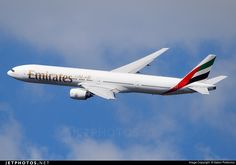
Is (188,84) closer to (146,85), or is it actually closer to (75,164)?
(146,85)

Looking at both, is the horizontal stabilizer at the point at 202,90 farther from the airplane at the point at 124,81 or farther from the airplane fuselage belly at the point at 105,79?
the airplane fuselage belly at the point at 105,79

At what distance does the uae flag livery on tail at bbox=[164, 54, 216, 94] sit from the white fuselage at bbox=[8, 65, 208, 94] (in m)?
0.82

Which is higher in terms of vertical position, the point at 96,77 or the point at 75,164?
the point at 96,77

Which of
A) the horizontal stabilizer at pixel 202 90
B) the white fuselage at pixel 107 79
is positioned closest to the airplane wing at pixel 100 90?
the white fuselage at pixel 107 79

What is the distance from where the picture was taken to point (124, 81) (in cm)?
10525

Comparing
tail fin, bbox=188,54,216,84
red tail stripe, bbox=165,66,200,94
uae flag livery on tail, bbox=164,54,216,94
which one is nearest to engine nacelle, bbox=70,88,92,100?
uae flag livery on tail, bbox=164,54,216,94

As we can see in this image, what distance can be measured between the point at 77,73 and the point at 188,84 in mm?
19618

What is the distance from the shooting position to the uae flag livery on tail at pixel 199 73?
4146 inches

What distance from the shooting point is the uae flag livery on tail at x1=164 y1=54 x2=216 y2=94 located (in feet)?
346

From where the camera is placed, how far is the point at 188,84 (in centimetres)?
10538

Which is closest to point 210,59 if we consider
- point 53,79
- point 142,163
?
point 53,79

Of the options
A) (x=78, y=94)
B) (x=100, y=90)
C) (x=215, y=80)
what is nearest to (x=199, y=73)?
(x=215, y=80)

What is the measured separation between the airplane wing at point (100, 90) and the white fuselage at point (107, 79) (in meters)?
0.76

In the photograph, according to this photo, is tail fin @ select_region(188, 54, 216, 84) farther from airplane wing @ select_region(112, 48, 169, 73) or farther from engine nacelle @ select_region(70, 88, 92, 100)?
engine nacelle @ select_region(70, 88, 92, 100)
